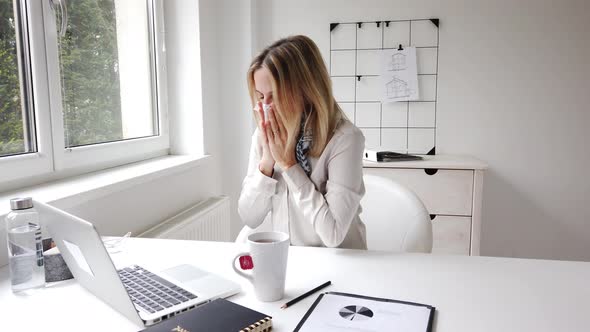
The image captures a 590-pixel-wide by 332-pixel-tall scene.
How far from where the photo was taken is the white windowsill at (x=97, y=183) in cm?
117

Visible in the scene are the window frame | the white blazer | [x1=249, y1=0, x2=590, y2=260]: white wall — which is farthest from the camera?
[x1=249, y1=0, x2=590, y2=260]: white wall

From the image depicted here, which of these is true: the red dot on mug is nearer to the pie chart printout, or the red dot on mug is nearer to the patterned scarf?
the pie chart printout

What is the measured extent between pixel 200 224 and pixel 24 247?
3.43 ft

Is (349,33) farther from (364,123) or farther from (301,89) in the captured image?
(301,89)

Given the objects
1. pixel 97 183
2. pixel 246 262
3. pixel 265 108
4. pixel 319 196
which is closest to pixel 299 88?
pixel 265 108

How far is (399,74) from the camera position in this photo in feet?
8.25

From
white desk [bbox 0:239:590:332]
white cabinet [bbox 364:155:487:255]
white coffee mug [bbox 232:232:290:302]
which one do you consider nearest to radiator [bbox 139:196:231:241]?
white desk [bbox 0:239:590:332]

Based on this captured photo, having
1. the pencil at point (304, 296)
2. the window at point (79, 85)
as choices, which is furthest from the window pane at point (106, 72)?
the pencil at point (304, 296)

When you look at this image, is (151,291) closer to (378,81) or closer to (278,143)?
(278,143)

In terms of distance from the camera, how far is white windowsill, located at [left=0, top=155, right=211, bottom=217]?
1.17m

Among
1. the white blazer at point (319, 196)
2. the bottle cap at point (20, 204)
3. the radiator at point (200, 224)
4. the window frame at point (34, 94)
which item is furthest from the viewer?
the radiator at point (200, 224)

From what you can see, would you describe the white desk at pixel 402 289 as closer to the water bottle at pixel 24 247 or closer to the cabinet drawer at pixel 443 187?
the water bottle at pixel 24 247

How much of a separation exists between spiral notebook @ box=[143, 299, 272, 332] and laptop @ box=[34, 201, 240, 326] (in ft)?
0.17

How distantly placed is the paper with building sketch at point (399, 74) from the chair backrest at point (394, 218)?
3.95ft
